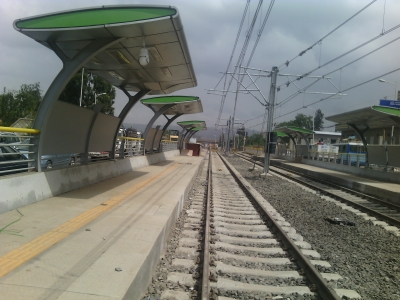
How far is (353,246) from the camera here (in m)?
7.28

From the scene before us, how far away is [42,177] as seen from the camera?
7910 millimetres

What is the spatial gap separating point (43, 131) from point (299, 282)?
6.05m

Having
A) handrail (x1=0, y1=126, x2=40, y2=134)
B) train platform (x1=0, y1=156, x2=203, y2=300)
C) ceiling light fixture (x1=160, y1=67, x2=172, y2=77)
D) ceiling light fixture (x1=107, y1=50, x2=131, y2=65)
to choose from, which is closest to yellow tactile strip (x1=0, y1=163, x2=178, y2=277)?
train platform (x1=0, y1=156, x2=203, y2=300)

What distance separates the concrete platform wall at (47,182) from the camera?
6.59 meters

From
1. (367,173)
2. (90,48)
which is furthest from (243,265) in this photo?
(367,173)

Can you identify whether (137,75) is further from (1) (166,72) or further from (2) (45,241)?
(2) (45,241)

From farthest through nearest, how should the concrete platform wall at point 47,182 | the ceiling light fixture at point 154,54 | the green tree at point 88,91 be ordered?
the green tree at point 88,91 → the ceiling light fixture at point 154,54 → the concrete platform wall at point 47,182

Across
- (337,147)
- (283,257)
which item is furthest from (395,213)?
(337,147)

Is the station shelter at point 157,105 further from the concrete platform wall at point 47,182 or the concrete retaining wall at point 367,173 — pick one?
the concrete retaining wall at point 367,173

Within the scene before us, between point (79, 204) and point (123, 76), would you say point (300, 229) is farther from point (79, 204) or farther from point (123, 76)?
point (123, 76)

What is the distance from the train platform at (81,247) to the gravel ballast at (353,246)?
3.00 metres

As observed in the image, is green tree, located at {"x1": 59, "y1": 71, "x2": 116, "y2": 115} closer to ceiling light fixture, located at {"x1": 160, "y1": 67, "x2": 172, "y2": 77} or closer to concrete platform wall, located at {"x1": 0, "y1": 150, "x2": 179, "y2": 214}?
ceiling light fixture, located at {"x1": 160, "y1": 67, "x2": 172, "y2": 77}

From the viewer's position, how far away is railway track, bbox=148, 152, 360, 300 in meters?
4.76

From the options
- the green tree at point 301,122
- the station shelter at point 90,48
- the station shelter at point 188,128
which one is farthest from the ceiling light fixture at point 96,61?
the green tree at point 301,122
